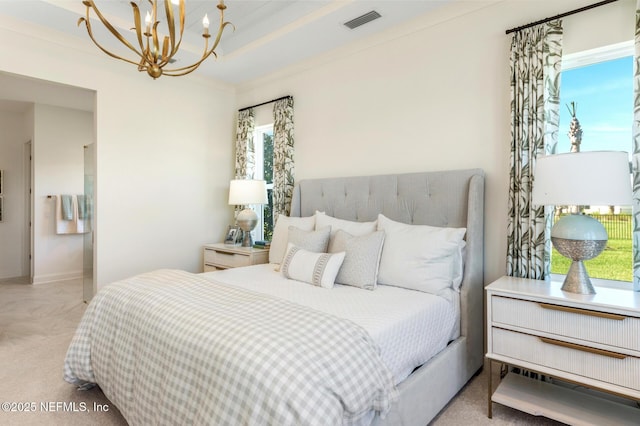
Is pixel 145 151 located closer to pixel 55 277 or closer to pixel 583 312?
pixel 55 277

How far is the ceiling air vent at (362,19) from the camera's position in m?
2.79

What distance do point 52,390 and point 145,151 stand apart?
2.41 m

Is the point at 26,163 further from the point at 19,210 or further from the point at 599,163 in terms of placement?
the point at 599,163

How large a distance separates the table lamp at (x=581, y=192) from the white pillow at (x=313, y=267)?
1249mm

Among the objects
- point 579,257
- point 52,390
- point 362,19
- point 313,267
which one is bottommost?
point 52,390

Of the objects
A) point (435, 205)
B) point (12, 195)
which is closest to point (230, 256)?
point (435, 205)

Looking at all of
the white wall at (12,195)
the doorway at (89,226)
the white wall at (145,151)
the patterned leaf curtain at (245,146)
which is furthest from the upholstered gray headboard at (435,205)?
the white wall at (12,195)

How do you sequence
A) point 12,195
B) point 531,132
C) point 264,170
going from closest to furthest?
1. point 531,132
2. point 264,170
3. point 12,195

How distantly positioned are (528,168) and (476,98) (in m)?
0.68

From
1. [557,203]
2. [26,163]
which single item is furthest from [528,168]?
[26,163]

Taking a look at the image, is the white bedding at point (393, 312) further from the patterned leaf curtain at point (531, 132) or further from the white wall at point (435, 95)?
the white wall at point (435, 95)

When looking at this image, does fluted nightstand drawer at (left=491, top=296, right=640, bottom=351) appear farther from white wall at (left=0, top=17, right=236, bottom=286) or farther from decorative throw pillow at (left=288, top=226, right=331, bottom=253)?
white wall at (left=0, top=17, right=236, bottom=286)

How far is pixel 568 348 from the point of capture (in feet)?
5.73

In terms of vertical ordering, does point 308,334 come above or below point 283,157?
below
